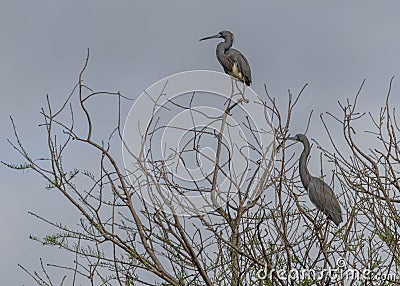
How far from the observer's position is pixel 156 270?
3.20 m

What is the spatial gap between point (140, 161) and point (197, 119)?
77 centimetres

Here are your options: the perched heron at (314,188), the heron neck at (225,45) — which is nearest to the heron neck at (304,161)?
the perched heron at (314,188)

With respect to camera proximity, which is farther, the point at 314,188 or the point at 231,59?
the point at 231,59

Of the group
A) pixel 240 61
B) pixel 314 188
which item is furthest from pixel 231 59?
pixel 314 188

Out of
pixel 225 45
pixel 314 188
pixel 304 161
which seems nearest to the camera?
pixel 314 188

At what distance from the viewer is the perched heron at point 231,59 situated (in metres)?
7.82

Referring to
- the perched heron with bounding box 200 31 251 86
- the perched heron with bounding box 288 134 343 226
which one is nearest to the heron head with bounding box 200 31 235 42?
the perched heron with bounding box 200 31 251 86

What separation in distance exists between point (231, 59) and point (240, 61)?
0.13 metres

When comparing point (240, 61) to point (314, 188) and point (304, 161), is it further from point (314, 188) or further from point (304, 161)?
point (314, 188)

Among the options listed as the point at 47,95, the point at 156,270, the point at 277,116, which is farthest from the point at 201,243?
the point at 47,95

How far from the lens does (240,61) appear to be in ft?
25.7

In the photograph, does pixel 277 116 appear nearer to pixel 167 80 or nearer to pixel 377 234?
pixel 167 80

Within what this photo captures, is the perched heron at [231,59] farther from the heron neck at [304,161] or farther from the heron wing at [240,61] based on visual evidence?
the heron neck at [304,161]

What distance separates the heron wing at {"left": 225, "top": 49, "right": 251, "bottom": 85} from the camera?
783 cm
